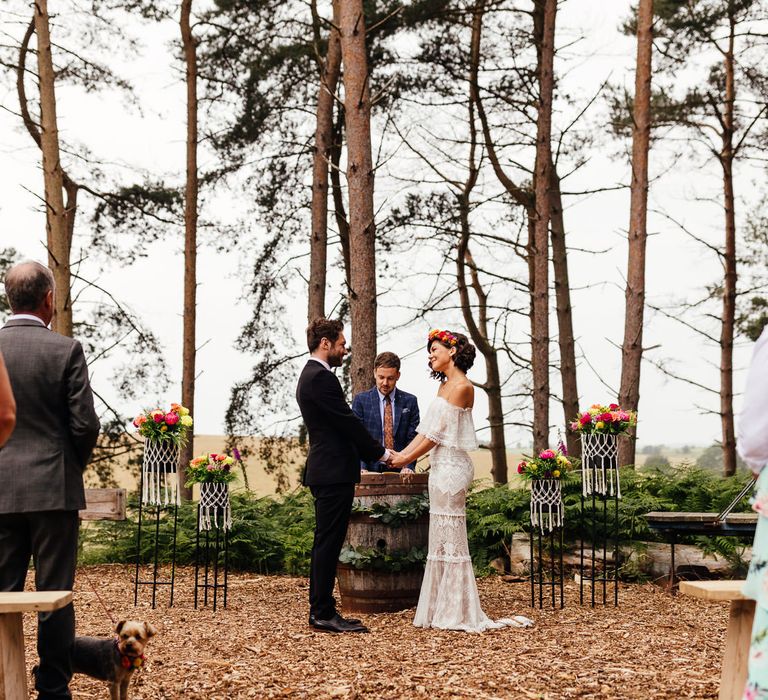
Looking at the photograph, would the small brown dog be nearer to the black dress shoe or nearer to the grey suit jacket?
the grey suit jacket

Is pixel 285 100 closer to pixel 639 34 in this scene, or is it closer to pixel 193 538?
pixel 639 34

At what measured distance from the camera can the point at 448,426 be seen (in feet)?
24.6

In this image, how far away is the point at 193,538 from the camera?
40.2 ft

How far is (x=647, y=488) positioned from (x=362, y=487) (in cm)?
479

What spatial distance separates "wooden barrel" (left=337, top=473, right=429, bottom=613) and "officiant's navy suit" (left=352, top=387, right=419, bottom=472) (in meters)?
0.66

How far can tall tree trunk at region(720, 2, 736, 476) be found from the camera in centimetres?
1720

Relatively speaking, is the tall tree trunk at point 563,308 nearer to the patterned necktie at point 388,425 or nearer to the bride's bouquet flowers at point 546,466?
the bride's bouquet flowers at point 546,466

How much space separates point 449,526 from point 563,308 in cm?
941

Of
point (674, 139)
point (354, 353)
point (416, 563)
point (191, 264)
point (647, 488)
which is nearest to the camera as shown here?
point (416, 563)

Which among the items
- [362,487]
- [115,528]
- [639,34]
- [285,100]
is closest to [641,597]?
[362,487]

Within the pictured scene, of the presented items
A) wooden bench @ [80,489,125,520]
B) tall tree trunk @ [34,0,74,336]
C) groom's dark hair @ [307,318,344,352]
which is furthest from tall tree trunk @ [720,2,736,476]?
groom's dark hair @ [307,318,344,352]

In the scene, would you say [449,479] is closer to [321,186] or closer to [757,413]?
[757,413]

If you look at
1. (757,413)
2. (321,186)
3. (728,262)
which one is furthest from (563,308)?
(757,413)

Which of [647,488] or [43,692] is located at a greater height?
[647,488]
